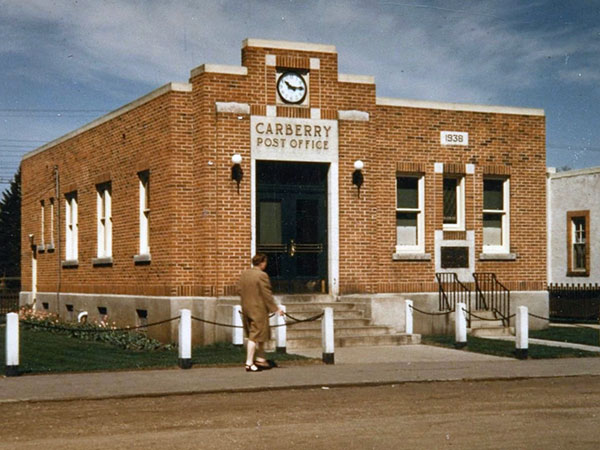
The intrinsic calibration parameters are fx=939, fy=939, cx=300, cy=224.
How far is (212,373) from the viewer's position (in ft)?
46.4

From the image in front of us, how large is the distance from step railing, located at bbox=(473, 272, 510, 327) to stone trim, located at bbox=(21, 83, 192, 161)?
830 centimetres

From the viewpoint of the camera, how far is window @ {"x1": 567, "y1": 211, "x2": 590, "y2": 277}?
33156mm

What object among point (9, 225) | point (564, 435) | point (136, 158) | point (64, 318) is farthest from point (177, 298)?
point (9, 225)

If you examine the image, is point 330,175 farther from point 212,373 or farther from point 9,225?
point 9,225

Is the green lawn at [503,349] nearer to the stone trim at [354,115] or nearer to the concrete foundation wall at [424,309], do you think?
the concrete foundation wall at [424,309]

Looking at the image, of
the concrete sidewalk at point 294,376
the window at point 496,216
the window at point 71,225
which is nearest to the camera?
the concrete sidewalk at point 294,376

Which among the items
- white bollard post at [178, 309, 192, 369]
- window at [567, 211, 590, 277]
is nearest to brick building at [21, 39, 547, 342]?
white bollard post at [178, 309, 192, 369]

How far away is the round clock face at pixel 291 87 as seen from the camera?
66.8 ft

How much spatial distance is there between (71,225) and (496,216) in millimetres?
12220

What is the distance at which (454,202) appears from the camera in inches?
896

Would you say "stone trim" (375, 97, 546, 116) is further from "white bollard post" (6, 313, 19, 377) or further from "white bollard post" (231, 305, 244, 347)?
"white bollard post" (6, 313, 19, 377)

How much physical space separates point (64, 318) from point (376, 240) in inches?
427

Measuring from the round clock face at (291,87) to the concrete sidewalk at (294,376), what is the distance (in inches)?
242


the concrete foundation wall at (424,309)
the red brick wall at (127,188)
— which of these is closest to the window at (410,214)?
the concrete foundation wall at (424,309)
